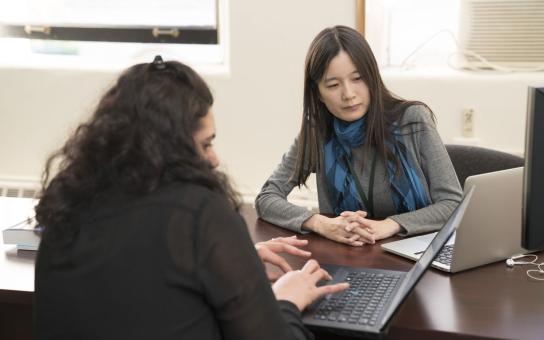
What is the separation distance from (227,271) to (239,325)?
8 cm

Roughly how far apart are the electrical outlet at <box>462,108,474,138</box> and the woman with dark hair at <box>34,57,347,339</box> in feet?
6.26

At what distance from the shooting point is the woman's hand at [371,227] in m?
1.77

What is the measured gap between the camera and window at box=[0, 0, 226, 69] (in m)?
3.29

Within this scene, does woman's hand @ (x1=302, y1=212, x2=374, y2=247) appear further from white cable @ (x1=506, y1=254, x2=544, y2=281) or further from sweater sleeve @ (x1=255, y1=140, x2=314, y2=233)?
white cable @ (x1=506, y1=254, x2=544, y2=281)

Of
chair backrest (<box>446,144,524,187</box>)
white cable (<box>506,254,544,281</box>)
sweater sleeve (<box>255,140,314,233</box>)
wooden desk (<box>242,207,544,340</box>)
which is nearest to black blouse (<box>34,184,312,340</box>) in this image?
wooden desk (<box>242,207,544,340</box>)

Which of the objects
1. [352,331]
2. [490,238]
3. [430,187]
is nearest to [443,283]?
[490,238]

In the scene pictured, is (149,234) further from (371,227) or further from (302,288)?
(371,227)

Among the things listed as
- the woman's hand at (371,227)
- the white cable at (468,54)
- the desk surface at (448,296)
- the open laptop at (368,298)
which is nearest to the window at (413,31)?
the white cable at (468,54)

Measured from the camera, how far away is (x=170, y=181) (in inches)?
43.0

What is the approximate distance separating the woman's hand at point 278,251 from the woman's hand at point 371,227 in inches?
5.1

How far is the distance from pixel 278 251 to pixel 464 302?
44 cm

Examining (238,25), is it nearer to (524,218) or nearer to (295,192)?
(295,192)

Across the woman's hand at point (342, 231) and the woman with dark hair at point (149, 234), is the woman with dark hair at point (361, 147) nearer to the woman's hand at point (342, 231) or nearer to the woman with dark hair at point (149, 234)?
the woman's hand at point (342, 231)

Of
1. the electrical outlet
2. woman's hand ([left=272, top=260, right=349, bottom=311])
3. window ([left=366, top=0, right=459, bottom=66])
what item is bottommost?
woman's hand ([left=272, top=260, right=349, bottom=311])
